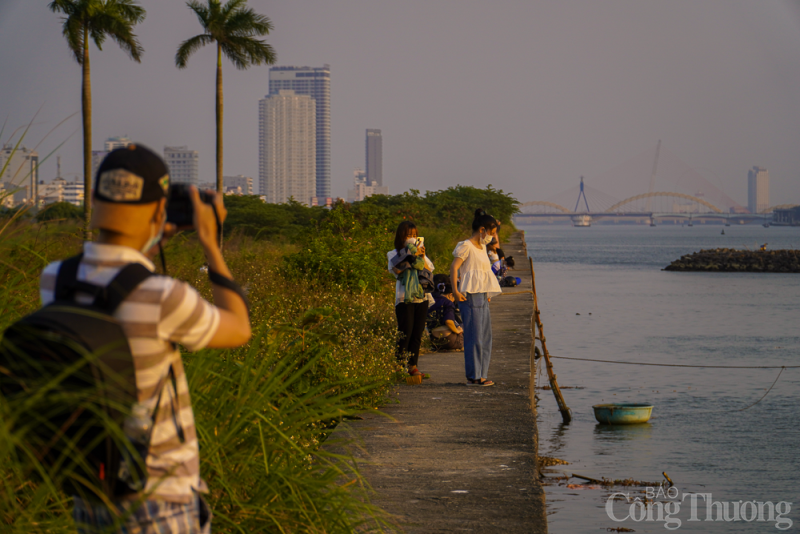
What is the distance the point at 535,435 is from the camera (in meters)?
6.36

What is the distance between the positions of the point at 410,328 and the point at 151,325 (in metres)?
6.61

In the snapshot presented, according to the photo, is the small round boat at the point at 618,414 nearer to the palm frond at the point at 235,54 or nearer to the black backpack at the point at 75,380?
the black backpack at the point at 75,380

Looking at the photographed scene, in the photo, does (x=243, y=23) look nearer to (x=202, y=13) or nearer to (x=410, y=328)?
(x=202, y=13)

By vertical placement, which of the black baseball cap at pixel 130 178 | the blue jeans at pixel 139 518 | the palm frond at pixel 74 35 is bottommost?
the blue jeans at pixel 139 518

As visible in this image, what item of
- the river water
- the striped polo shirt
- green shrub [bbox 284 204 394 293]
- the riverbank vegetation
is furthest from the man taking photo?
green shrub [bbox 284 204 394 293]

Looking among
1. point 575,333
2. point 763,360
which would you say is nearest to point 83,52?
point 575,333

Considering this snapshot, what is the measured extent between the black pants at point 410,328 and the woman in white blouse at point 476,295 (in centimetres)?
57

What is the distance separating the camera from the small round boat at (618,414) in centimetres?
1024

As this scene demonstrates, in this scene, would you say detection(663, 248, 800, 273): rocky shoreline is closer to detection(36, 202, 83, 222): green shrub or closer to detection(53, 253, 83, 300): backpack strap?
detection(36, 202, 83, 222): green shrub

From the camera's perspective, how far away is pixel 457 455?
5785 millimetres

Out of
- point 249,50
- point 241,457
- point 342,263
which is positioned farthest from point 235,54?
point 241,457

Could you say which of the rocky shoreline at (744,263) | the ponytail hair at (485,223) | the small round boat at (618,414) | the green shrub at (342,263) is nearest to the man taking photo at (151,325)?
the ponytail hair at (485,223)

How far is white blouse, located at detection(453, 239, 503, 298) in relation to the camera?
26.3 feet

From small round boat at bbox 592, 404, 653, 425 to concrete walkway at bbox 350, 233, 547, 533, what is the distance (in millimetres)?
1716
